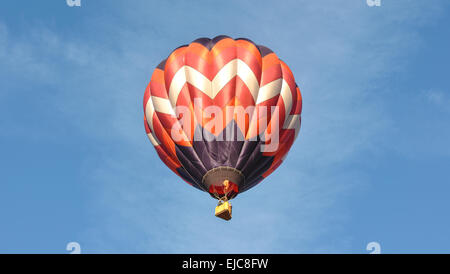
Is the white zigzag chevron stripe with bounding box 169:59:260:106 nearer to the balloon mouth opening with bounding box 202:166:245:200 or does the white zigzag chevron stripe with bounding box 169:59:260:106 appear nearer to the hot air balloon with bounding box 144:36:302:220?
the hot air balloon with bounding box 144:36:302:220

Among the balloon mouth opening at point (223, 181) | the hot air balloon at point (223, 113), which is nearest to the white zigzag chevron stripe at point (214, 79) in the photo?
the hot air balloon at point (223, 113)

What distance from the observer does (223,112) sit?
28469 mm

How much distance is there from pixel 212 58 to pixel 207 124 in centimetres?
289

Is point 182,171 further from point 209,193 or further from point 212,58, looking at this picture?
point 212,58

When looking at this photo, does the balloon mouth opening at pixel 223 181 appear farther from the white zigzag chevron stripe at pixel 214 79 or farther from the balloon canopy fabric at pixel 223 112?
the white zigzag chevron stripe at pixel 214 79

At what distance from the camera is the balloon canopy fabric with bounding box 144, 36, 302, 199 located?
2839 centimetres

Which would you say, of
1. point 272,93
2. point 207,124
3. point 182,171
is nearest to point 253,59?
point 272,93

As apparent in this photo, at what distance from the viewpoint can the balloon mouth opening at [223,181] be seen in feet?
92.7

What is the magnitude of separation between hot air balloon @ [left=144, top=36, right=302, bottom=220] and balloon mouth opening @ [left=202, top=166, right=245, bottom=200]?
37mm

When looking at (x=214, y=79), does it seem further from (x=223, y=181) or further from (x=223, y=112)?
(x=223, y=181)

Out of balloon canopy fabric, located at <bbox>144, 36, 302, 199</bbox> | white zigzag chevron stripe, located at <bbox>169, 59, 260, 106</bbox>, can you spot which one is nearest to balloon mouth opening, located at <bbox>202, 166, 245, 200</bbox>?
balloon canopy fabric, located at <bbox>144, 36, 302, 199</bbox>

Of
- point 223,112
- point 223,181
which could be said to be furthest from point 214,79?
point 223,181

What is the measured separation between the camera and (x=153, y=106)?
99.2 ft

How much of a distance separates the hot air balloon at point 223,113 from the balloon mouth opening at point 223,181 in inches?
1.5
